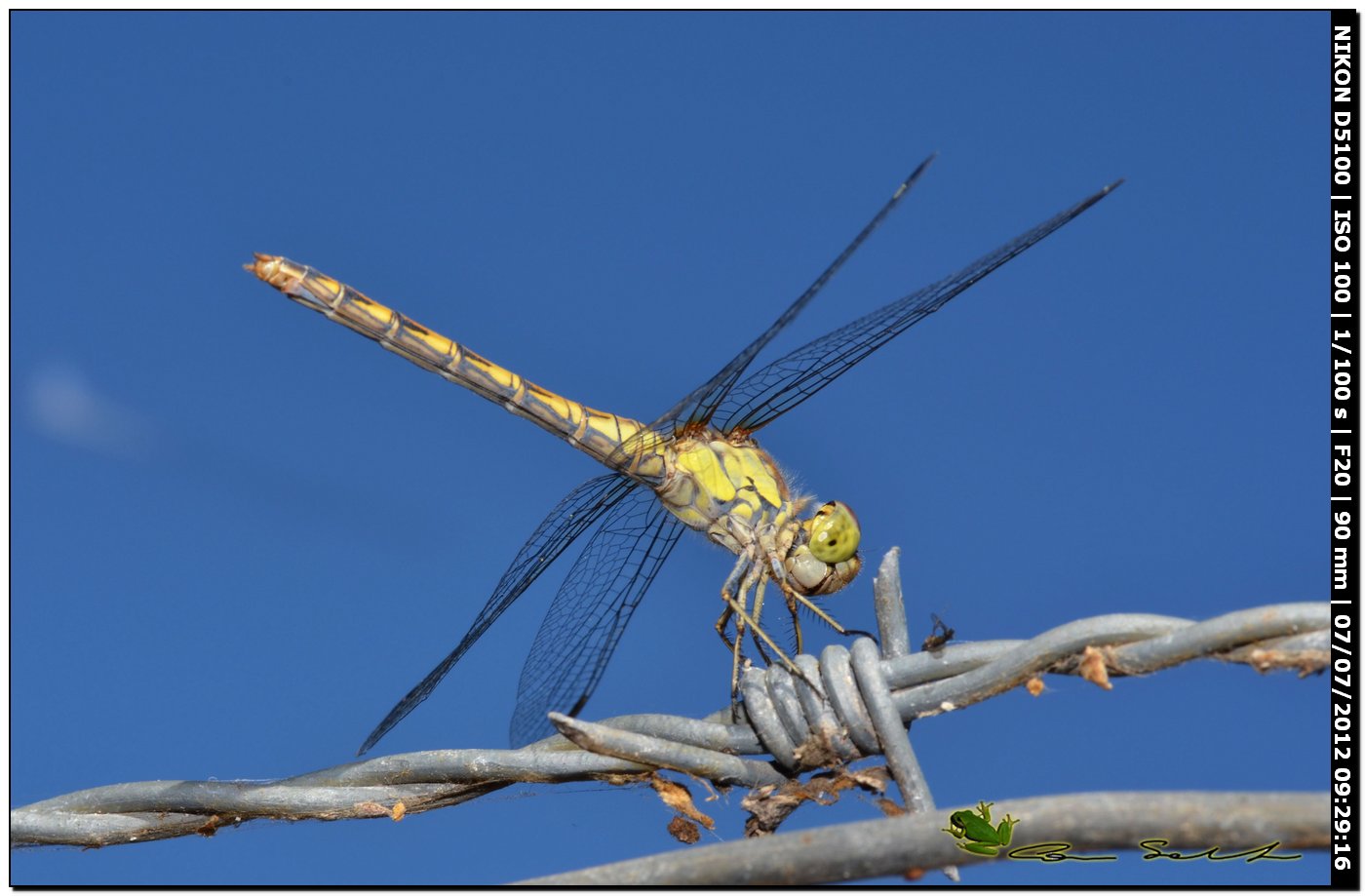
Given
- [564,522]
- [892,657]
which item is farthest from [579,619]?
[892,657]

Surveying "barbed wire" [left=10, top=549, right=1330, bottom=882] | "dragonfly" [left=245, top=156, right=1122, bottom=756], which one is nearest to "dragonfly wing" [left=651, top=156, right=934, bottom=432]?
"dragonfly" [left=245, top=156, right=1122, bottom=756]

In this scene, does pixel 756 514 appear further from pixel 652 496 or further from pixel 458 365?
pixel 458 365

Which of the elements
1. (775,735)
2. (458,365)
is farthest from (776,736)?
(458,365)

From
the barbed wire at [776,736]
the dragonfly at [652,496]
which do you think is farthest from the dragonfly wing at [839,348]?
the barbed wire at [776,736]

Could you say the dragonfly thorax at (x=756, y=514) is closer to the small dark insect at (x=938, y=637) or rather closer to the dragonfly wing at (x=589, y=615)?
the dragonfly wing at (x=589, y=615)

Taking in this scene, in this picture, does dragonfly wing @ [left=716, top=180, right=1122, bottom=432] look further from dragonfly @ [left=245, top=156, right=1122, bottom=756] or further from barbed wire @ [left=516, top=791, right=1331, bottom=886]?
barbed wire @ [left=516, top=791, right=1331, bottom=886]

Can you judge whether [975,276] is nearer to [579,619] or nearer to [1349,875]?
[579,619]
